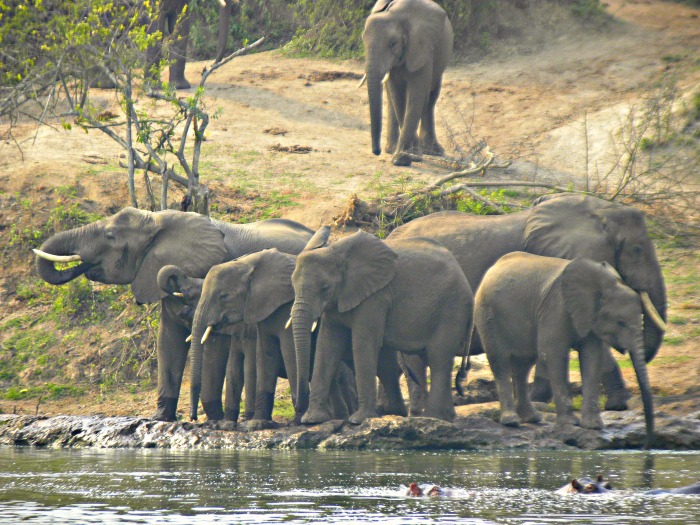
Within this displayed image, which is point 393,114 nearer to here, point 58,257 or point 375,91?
point 375,91

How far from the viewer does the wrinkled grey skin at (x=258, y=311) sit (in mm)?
15016

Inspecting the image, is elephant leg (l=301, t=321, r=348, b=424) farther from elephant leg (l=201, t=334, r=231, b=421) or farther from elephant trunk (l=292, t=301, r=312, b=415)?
elephant leg (l=201, t=334, r=231, b=421)

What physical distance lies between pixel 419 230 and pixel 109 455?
476 centimetres

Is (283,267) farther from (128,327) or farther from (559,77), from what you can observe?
(559,77)

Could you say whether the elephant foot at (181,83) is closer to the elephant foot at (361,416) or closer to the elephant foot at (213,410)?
the elephant foot at (213,410)

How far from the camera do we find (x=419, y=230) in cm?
1691

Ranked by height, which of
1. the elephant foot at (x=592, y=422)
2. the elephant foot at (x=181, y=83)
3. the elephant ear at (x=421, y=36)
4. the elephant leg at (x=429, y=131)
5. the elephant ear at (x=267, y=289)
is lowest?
the elephant foot at (x=592, y=422)

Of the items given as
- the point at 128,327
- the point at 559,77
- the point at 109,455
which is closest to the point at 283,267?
the point at 109,455

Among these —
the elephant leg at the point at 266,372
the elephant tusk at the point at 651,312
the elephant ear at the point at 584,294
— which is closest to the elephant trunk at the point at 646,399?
the elephant ear at the point at 584,294

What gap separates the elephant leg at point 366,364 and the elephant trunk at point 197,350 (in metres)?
1.57

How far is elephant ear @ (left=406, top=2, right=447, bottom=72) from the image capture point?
2306 centimetres

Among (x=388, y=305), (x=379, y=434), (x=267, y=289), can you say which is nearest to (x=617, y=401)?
(x=388, y=305)

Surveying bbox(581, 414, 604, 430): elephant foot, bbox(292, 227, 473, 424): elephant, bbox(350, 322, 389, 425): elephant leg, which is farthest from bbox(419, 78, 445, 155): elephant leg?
bbox(581, 414, 604, 430): elephant foot

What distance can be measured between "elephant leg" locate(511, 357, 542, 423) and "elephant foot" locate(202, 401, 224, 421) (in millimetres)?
3193
